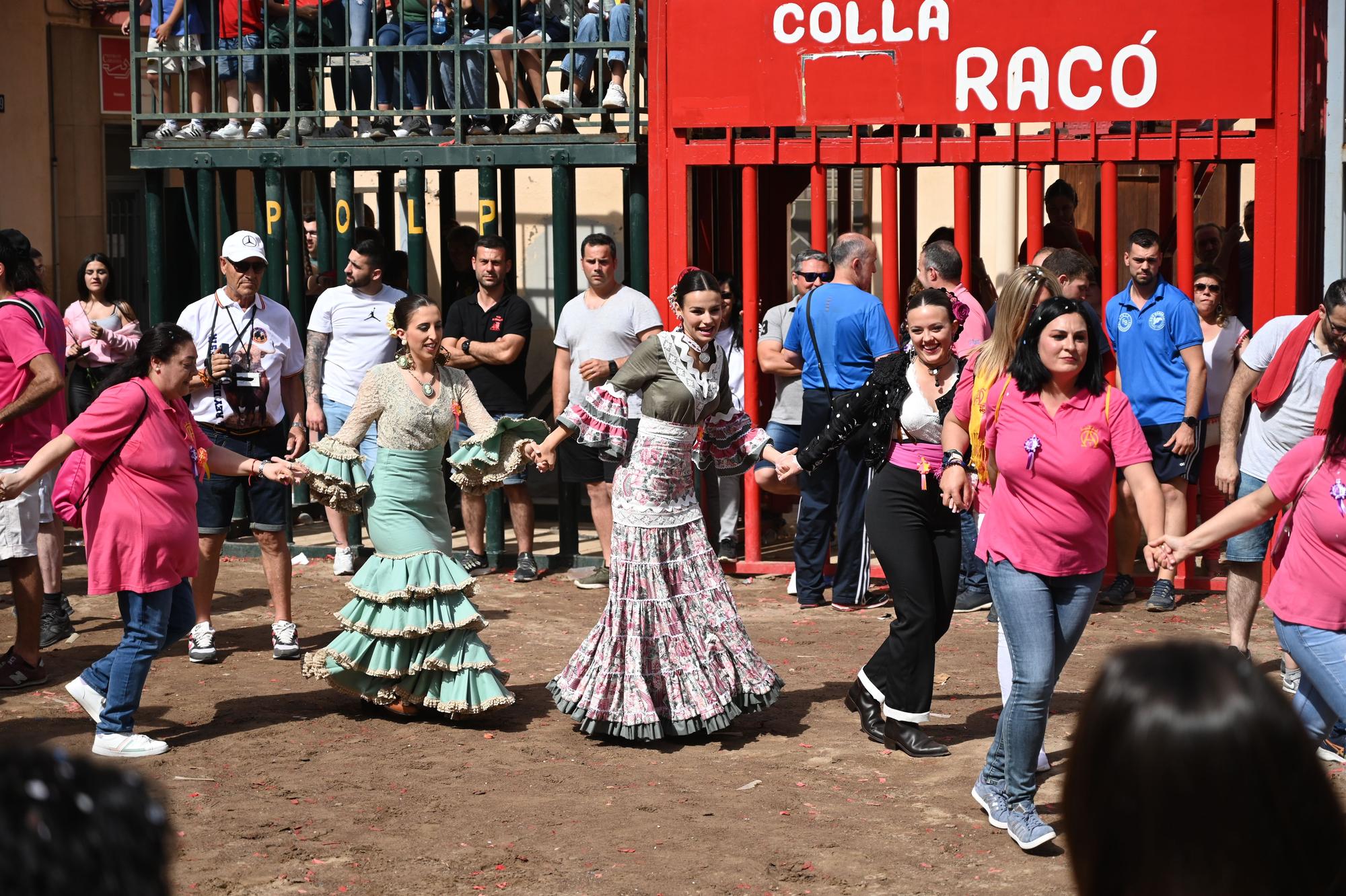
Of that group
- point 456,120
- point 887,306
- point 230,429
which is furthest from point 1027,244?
point 230,429

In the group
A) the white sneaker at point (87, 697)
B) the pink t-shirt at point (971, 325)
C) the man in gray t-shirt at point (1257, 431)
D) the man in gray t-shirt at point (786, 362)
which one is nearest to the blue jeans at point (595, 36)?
the man in gray t-shirt at point (786, 362)

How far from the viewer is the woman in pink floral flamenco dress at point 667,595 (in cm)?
643

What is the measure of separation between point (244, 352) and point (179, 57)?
123 inches

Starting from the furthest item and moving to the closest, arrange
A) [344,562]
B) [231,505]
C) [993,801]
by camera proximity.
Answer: [344,562]
[231,505]
[993,801]

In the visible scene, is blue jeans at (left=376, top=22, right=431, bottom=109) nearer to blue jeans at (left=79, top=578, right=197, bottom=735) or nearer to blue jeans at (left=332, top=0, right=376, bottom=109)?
blue jeans at (left=332, top=0, right=376, bottom=109)

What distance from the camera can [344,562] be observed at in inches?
388

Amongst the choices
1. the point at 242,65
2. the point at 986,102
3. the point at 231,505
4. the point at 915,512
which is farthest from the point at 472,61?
the point at 915,512

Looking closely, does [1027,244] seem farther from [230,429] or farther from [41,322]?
[41,322]

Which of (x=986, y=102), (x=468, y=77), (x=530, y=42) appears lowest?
(x=986, y=102)

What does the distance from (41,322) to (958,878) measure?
4.68 metres

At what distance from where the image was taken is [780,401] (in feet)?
30.5

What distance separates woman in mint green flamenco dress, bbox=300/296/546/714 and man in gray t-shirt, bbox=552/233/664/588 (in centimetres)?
207

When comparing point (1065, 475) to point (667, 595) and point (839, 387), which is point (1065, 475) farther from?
point (839, 387)

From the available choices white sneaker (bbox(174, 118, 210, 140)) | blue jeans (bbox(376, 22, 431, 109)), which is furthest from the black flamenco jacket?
white sneaker (bbox(174, 118, 210, 140))
